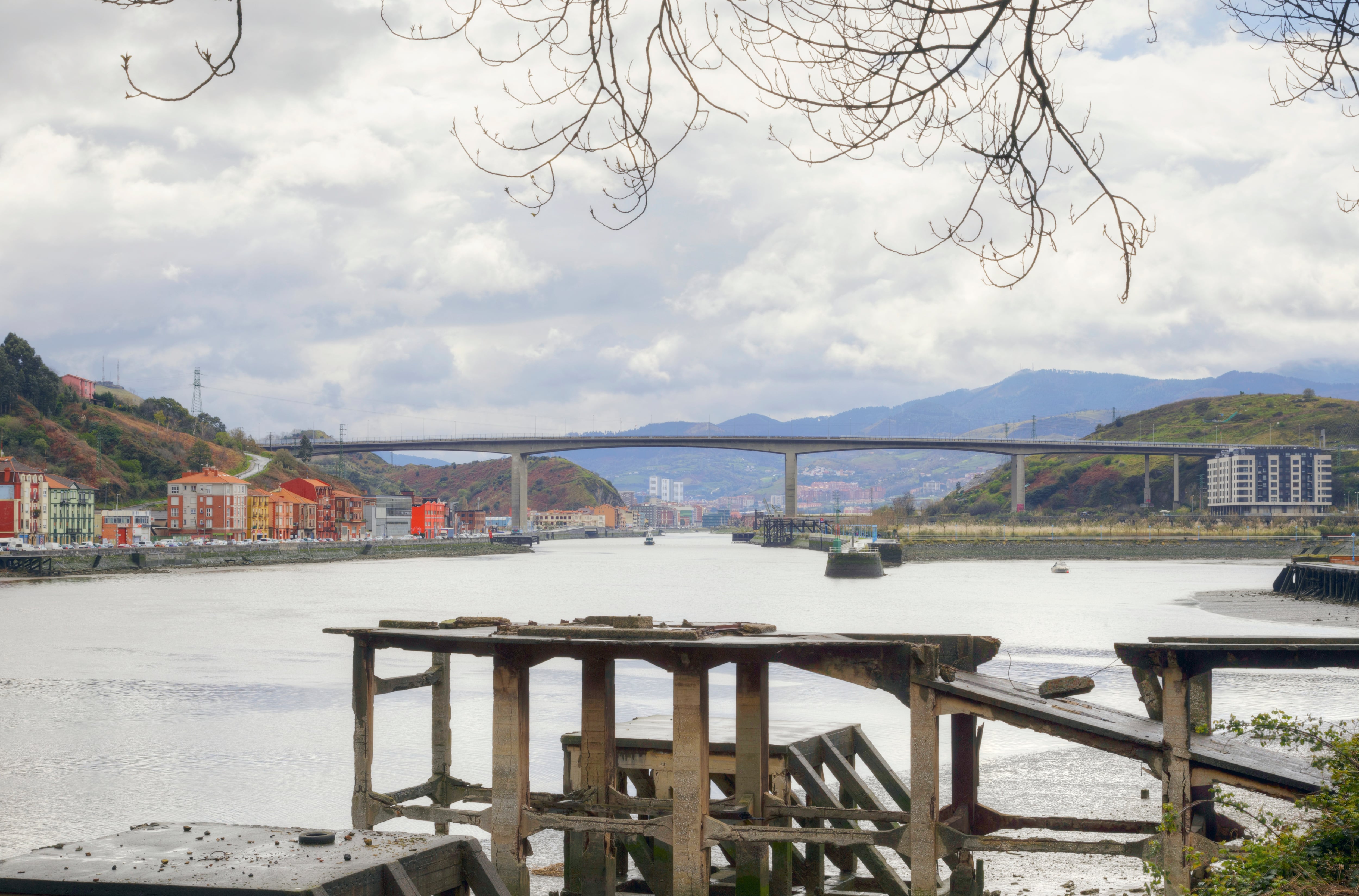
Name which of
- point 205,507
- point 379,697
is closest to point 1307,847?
point 379,697

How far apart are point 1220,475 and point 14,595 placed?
14129cm

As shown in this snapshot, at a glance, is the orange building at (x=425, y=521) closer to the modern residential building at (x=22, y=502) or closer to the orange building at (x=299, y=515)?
the orange building at (x=299, y=515)

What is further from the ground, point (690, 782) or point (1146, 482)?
point (1146, 482)

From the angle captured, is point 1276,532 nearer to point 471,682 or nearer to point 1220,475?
point 1220,475

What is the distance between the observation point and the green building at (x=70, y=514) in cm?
11394

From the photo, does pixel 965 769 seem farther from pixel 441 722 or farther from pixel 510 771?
pixel 441 722

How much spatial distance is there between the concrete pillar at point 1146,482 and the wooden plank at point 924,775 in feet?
496

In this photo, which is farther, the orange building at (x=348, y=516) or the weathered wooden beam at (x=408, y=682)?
the orange building at (x=348, y=516)

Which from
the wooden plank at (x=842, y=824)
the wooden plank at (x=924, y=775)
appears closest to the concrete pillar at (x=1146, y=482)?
the wooden plank at (x=842, y=824)

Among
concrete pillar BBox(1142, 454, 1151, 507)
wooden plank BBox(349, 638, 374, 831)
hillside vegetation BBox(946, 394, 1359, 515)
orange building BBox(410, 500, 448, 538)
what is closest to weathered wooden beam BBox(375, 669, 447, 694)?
wooden plank BBox(349, 638, 374, 831)

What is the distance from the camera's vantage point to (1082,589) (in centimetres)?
7062

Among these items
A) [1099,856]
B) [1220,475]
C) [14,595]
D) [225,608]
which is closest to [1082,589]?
[225,608]

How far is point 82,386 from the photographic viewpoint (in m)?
169

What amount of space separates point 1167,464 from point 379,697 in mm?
152193
